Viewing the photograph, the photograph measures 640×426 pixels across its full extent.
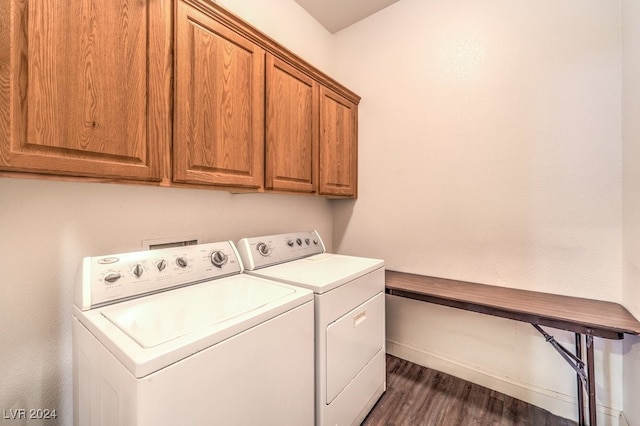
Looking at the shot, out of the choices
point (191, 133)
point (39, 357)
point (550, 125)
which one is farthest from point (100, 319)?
point (550, 125)

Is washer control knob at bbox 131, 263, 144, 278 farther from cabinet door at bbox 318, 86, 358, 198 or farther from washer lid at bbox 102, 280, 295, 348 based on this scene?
cabinet door at bbox 318, 86, 358, 198

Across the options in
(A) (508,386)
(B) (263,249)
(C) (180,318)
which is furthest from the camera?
(A) (508,386)

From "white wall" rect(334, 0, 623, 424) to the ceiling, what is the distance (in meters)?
0.07

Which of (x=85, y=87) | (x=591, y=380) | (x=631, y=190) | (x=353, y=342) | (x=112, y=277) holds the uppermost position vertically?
(x=85, y=87)

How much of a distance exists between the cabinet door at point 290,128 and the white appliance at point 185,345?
0.66m

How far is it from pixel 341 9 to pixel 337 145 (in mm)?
1159

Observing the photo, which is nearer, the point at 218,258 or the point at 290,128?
the point at 218,258

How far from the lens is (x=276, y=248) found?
1.60 meters

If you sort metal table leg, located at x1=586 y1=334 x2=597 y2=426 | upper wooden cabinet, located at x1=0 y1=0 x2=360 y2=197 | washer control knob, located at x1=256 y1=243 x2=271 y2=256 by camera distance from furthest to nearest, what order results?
washer control knob, located at x1=256 y1=243 x2=271 y2=256, metal table leg, located at x1=586 y1=334 x2=597 y2=426, upper wooden cabinet, located at x1=0 y1=0 x2=360 y2=197

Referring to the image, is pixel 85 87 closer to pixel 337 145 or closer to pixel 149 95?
pixel 149 95

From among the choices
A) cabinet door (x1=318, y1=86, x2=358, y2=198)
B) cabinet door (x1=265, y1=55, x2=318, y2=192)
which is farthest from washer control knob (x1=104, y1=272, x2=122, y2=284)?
cabinet door (x1=318, y1=86, x2=358, y2=198)

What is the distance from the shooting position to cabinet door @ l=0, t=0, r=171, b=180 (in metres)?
0.73

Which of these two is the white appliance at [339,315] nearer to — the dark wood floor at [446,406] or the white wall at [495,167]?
the dark wood floor at [446,406]

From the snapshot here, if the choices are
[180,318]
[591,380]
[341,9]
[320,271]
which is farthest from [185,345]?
[341,9]
